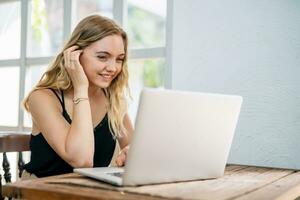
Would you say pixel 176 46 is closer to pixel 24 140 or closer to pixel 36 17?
pixel 24 140

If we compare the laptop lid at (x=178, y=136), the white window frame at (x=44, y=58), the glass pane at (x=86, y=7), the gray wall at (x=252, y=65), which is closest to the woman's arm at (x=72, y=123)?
the laptop lid at (x=178, y=136)

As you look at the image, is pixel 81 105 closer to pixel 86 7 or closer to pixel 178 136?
pixel 178 136

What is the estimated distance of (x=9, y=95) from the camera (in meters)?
3.02

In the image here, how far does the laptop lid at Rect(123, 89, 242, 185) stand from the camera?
2.89 ft

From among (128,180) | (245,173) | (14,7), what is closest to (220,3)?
(245,173)

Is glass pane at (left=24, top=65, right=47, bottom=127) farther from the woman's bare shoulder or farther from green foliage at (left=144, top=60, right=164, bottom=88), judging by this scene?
the woman's bare shoulder

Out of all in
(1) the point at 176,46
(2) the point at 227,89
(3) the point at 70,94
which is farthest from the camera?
(1) the point at 176,46

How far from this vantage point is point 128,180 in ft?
3.01

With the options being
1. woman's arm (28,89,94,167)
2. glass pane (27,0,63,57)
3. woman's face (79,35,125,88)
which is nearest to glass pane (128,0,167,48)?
glass pane (27,0,63,57)

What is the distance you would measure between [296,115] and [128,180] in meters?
1.02

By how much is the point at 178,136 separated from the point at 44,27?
219 centimetres

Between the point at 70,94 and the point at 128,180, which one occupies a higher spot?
the point at 70,94

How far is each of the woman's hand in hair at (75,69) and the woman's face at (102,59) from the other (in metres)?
0.04

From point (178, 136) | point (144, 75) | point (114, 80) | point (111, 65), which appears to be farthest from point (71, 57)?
point (144, 75)
